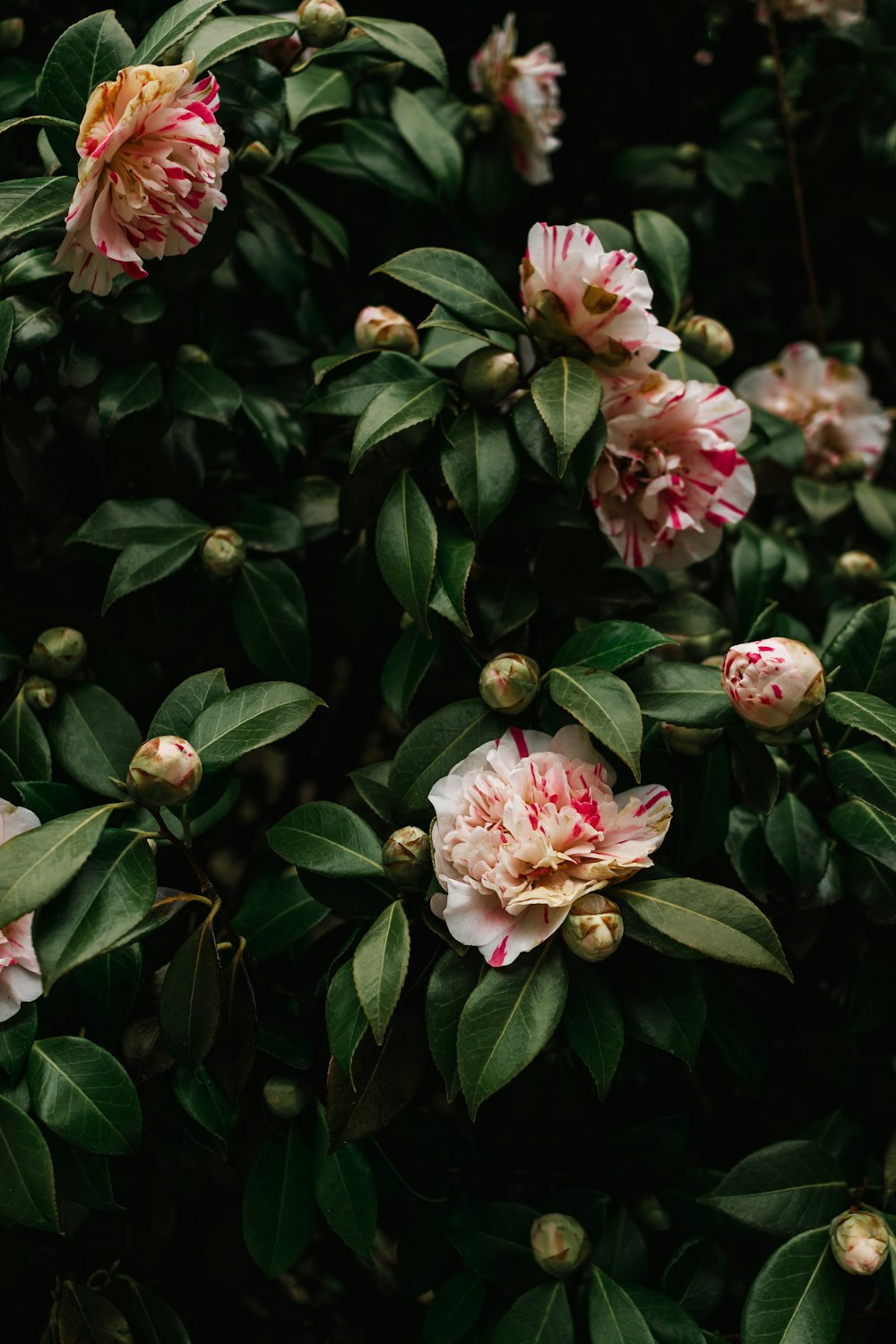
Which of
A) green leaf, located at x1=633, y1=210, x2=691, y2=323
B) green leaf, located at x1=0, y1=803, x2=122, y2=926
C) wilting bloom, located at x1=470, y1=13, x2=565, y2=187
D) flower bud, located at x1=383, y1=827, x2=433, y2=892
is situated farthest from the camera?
wilting bloom, located at x1=470, y1=13, x2=565, y2=187

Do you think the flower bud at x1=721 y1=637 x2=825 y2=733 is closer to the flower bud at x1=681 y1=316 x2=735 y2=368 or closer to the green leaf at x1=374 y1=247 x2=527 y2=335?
the green leaf at x1=374 y1=247 x2=527 y2=335

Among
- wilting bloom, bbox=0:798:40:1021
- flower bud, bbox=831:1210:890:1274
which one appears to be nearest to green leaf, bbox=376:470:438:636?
wilting bloom, bbox=0:798:40:1021

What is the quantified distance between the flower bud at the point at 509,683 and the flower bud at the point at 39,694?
0.37m

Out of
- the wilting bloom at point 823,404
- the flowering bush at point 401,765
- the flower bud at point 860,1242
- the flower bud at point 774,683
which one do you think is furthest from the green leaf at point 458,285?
the flower bud at point 860,1242

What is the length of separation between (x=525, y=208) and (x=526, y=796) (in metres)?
1.10

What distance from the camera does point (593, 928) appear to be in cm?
77

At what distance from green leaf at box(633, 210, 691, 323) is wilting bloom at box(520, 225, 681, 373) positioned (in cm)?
24

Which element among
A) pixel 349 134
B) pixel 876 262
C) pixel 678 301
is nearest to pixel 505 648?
pixel 678 301

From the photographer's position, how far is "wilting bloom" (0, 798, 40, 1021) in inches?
32.4

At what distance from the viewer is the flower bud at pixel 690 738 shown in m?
0.92

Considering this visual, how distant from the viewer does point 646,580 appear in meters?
1.13

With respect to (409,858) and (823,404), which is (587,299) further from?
(823,404)

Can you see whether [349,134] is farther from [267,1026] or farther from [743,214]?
[267,1026]

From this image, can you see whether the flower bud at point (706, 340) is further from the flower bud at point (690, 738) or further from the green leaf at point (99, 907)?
the green leaf at point (99, 907)
